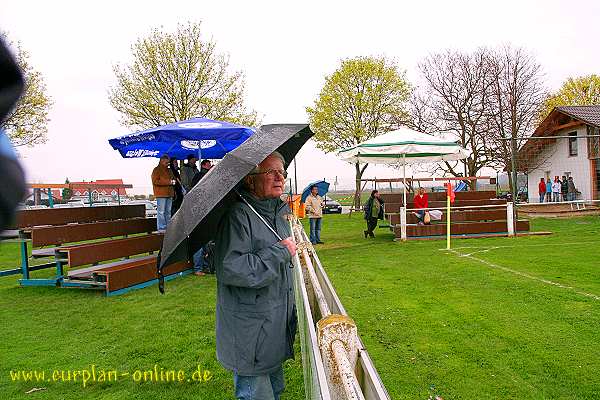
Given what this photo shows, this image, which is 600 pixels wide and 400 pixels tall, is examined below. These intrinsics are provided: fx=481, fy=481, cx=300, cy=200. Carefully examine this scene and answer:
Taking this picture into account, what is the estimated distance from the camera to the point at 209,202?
2.50 metres

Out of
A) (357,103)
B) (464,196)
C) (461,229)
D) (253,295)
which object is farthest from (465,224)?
(357,103)

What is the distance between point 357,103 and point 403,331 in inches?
1351

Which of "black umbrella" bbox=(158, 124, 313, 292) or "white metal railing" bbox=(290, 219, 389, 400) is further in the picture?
"black umbrella" bbox=(158, 124, 313, 292)

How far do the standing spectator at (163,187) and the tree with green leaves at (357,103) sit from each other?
1099 inches

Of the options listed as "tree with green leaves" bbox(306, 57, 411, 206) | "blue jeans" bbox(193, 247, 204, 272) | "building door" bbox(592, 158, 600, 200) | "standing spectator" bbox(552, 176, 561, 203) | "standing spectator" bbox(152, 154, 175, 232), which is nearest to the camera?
"standing spectator" bbox(152, 154, 175, 232)

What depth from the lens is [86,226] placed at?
345 inches

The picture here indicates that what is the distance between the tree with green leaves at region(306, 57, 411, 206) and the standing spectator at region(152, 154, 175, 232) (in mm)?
27904

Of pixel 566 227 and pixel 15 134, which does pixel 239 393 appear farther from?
pixel 15 134

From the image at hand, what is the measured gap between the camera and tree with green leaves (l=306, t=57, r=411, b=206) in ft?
125

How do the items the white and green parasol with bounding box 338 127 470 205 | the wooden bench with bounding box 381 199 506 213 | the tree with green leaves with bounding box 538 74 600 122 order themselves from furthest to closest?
1. the tree with green leaves with bounding box 538 74 600 122
2. the wooden bench with bounding box 381 199 506 213
3. the white and green parasol with bounding box 338 127 470 205

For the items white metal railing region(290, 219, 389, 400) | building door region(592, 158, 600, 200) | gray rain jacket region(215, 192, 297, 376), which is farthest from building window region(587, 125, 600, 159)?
white metal railing region(290, 219, 389, 400)

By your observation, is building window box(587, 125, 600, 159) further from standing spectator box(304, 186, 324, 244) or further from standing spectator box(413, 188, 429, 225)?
standing spectator box(304, 186, 324, 244)

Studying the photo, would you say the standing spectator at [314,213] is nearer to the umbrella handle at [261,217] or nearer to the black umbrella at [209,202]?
the umbrella handle at [261,217]

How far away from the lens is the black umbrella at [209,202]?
2.49 meters
